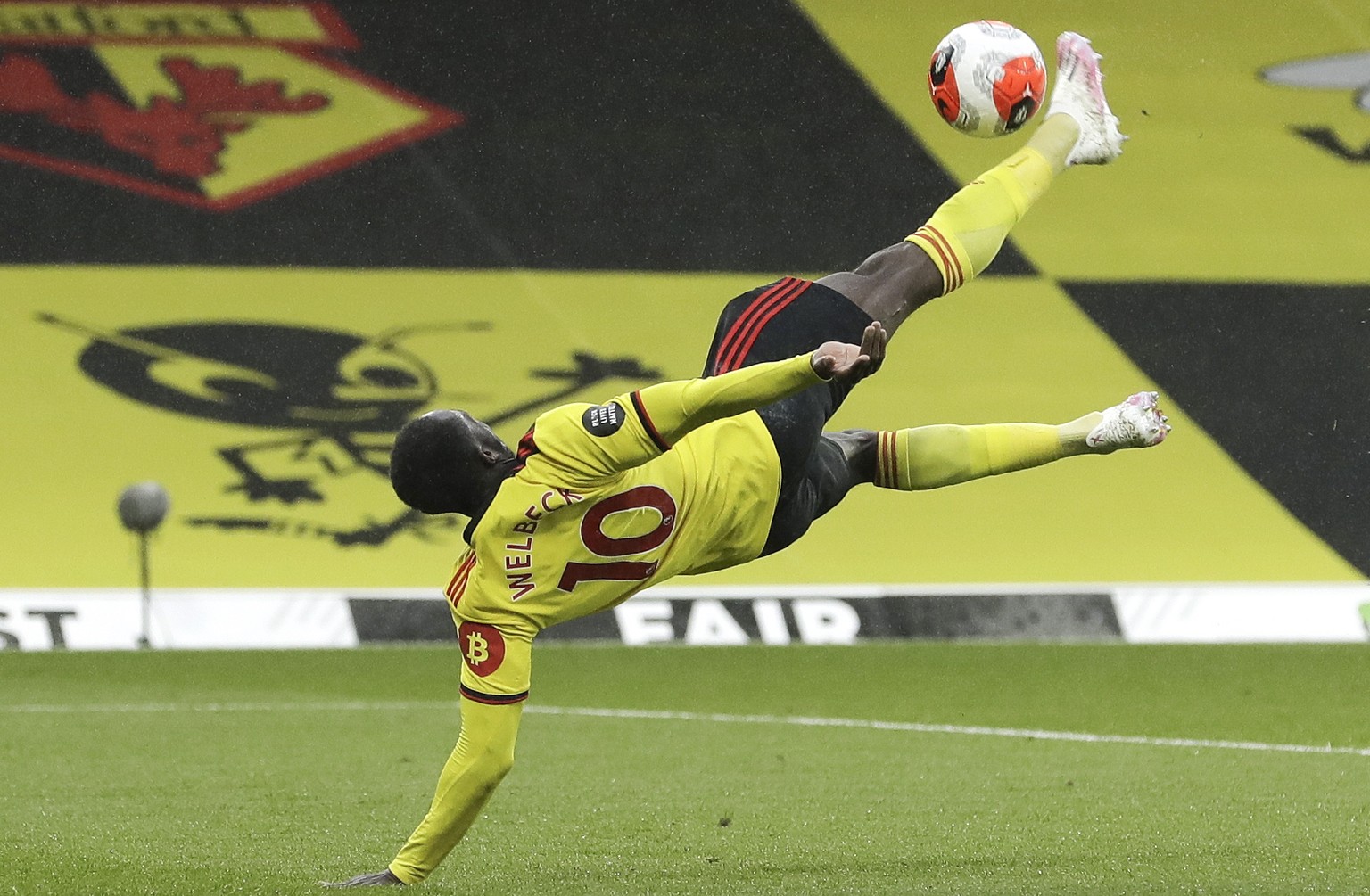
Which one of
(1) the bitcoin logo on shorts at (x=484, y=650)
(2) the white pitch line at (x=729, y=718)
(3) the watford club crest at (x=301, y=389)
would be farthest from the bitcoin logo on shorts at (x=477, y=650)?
(3) the watford club crest at (x=301, y=389)

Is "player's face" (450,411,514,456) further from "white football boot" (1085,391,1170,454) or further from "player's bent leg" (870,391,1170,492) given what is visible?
"white football boot" (1085,391,1170,454)

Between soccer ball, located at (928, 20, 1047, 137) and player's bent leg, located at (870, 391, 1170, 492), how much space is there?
1004 millimetres

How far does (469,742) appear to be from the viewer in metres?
4.66

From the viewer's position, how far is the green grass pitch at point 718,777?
5211 millimetres

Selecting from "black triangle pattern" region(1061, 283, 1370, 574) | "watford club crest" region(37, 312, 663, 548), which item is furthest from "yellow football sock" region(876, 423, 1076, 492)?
"black triangle pattern" region(1061, 283, 1370, 574)

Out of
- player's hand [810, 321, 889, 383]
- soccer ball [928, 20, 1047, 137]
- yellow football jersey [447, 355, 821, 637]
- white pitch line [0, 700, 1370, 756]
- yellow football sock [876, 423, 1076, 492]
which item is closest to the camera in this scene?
player's hand [810, 321, 889, 383]

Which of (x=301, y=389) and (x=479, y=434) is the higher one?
(x=479, y=434)

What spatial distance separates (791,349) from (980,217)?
0.81m

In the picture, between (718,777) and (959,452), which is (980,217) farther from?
(718,777)

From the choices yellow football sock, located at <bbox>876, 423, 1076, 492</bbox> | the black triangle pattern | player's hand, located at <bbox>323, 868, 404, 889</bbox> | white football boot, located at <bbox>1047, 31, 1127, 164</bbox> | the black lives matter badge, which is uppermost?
white football boot, located at <bbox>1047, 31, 1127, 164</bbox>

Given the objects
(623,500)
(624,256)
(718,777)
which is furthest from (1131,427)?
(624,256)

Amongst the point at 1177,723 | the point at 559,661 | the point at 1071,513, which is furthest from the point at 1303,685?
the point at 559,661

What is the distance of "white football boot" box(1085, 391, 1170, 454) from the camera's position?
526 cm

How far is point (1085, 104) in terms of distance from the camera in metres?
5.90
